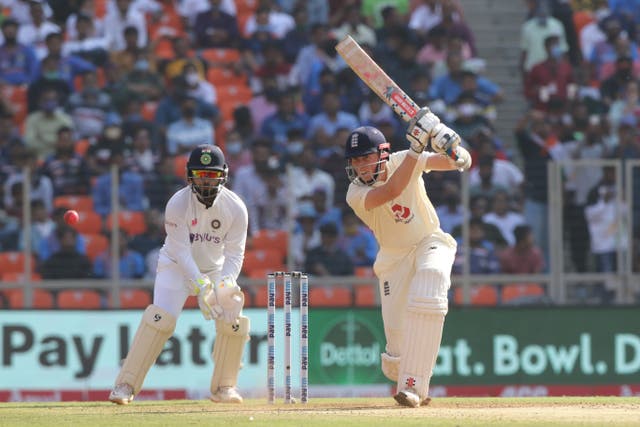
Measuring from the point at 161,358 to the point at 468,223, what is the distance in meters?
3.18

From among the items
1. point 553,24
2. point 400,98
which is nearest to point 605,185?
point 553,24

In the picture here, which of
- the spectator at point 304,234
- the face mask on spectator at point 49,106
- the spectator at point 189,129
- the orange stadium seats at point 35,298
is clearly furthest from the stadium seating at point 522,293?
the face mask on spectator at point 49,106

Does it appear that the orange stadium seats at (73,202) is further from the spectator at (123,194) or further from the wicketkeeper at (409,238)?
the wicketkeeper at (409,238)

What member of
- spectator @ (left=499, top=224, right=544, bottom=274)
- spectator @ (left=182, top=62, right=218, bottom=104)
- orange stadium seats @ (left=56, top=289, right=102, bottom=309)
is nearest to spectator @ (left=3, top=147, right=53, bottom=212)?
orange stadium seats @ (left=56, top=289, right=102, bottom=309)

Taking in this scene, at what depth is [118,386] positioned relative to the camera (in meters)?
9.49

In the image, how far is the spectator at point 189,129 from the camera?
15.3 metres

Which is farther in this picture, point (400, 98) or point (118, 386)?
point (118, 386)

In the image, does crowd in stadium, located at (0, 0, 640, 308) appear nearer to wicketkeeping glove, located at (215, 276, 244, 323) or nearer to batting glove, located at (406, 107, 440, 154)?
wicketkeeping glove, located at (215, 276, 244, 323)

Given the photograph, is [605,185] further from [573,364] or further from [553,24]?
[553,24]

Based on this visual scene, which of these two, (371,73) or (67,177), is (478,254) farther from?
(371,73)

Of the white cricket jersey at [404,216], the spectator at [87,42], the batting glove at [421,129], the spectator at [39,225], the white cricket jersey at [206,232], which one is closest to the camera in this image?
the batting glove at [421,129]

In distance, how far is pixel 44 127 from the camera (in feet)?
50.3

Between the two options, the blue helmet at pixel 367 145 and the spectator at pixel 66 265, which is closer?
the blue helmet at pixel 367 145

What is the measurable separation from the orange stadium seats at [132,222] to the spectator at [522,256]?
3.50 meters
